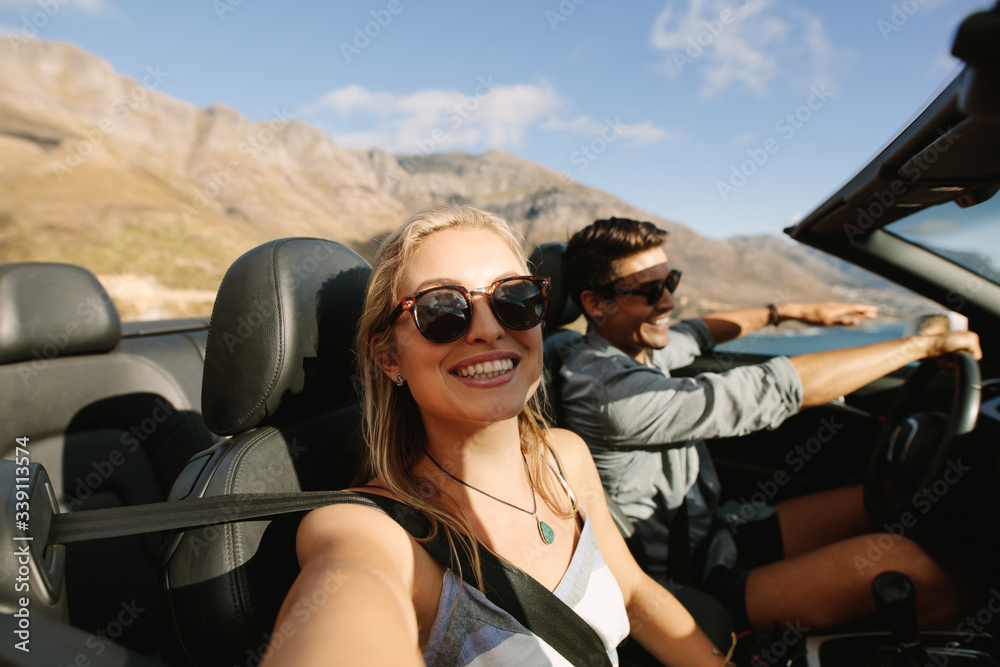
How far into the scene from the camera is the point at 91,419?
265 centimetres

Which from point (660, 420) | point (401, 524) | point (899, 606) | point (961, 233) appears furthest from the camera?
point (961, 233)

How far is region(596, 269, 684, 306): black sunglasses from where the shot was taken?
212 cm

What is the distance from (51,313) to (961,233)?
3898 millimetres

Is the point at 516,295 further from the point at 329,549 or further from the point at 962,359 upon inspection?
the point at 962,359

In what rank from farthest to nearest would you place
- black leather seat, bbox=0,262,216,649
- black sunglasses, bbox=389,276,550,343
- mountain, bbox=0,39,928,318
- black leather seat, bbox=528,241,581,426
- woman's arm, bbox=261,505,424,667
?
mountain, bbox=0,39,928,318, black leather seat, bbox=0,262,216,649, black leather seat, bbox=528,241,581,426, black sunglasses, bbox=389,276,550,343, woman's arm, bbox=261,505,424,667

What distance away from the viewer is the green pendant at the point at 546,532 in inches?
53.9

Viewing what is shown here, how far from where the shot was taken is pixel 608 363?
1.98 m

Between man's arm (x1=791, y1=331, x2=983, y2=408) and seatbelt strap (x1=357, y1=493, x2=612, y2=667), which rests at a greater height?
man's arm (x1=791, y1=331, x2=983, y2=408)

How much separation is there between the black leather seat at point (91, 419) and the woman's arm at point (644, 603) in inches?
85.3

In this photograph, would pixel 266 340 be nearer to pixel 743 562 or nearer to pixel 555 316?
pixel 555 316

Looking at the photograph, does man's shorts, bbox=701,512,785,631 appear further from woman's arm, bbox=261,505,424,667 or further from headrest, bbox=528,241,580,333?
woman's arm, bbox=261,505,424,667

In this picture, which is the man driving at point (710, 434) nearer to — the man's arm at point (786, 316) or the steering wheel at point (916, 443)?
the steering wheel at point (916, 443)

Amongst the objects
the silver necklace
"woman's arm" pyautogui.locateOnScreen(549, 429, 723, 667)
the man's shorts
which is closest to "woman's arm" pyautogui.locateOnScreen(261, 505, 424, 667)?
the silver necklace

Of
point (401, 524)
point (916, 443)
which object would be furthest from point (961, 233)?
point (401, 524)
